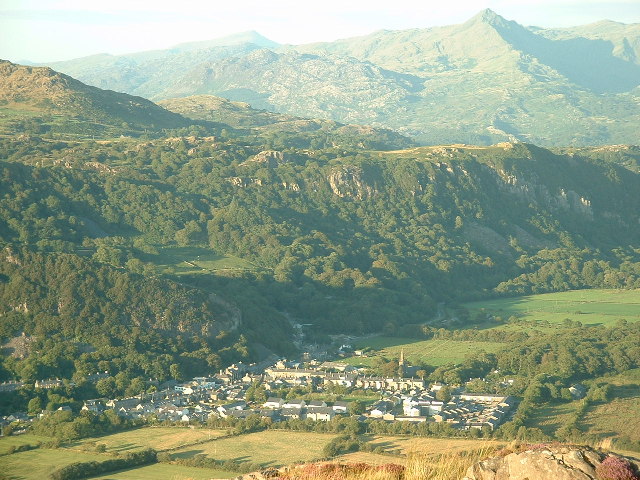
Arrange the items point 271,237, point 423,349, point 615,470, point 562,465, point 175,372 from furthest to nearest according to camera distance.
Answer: point 271,237, point 423,349, point 175,372, point 562,465, point 615,470

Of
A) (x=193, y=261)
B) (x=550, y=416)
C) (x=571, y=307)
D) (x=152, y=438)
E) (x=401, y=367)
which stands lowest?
(x=571, y=307)

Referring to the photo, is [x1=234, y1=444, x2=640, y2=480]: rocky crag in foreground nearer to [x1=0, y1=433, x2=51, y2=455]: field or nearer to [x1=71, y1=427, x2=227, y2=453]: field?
[x1=71, y1=427, x2=227, y2=453]: field

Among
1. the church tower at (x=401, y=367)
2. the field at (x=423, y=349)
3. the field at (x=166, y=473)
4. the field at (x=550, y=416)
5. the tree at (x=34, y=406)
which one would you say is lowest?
the field at (x=423, y=349)

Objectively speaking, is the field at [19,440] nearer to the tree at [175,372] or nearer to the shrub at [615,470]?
the tree at [175,372]

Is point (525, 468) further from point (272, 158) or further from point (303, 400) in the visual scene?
point (272, 158)

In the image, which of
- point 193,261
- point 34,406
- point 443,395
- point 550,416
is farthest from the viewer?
point 193,261

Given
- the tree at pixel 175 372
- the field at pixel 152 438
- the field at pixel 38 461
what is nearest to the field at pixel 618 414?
the field at pixel 152 438

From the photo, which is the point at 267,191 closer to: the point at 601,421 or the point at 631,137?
the point at 601,421

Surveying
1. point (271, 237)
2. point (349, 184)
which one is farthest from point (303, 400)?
point (349, 184)
